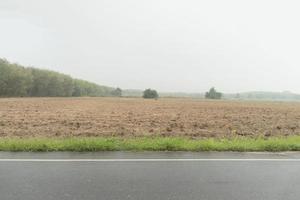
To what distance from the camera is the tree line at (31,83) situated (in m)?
77.9

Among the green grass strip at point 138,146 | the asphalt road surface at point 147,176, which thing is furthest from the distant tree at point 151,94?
the asphalt road surface at point 147,176

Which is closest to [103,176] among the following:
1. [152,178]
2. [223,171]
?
[152,178]

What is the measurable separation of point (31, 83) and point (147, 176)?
9333 cm

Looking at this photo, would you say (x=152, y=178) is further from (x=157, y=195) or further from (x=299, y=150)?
(x=299, y=150)

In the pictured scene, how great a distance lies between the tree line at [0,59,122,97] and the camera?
77.9 m

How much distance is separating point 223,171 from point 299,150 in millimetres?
3746

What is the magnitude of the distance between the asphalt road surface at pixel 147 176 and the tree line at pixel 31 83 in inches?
3141

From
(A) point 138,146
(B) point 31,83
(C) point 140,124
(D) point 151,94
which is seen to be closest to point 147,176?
(A) point 138,146

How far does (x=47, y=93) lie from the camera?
99.4 m

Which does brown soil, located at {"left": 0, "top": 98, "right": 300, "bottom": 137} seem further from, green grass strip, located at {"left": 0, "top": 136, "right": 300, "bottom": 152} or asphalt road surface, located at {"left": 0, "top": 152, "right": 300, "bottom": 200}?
asphalt road surface, located at {"left": 0, "top": 152, "right": 300, "bottom": 200}

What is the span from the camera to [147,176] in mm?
5211

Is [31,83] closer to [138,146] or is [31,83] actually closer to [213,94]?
[213,94]

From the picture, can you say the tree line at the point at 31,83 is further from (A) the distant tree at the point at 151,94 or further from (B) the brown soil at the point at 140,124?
(B) the brown soil at the point at 140,124

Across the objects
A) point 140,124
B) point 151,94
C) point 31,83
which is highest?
point 31,83
